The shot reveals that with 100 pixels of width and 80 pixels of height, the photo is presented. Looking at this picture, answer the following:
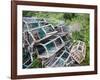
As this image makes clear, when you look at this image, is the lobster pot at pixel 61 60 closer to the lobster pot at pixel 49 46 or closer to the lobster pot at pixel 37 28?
the lobster pot at pixel 49 46

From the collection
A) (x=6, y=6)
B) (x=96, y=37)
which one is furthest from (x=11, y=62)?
(x=96, y=37)

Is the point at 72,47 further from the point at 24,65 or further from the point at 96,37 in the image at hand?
the point at 24,65

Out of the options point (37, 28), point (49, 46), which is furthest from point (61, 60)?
point (37, 28)

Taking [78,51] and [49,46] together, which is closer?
[49,46]

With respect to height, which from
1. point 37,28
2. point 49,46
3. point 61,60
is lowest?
point 61,60

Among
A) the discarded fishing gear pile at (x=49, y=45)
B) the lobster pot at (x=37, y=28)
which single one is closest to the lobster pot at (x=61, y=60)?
the discarded fishing gear pile at (x=49, y=45)

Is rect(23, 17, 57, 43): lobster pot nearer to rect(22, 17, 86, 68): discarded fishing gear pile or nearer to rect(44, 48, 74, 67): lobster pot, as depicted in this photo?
rect(22, 17, 86, 68): discarded fishing gear pile

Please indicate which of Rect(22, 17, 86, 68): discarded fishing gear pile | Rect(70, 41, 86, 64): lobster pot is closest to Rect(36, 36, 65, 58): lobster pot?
Rect(22, 17, 86, 68): discarded fishing gear pile

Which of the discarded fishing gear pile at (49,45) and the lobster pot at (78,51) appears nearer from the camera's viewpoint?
the discarded fishing gear pile at (49,45)

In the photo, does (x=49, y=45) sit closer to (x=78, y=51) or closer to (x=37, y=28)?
(x=37, y=28)
